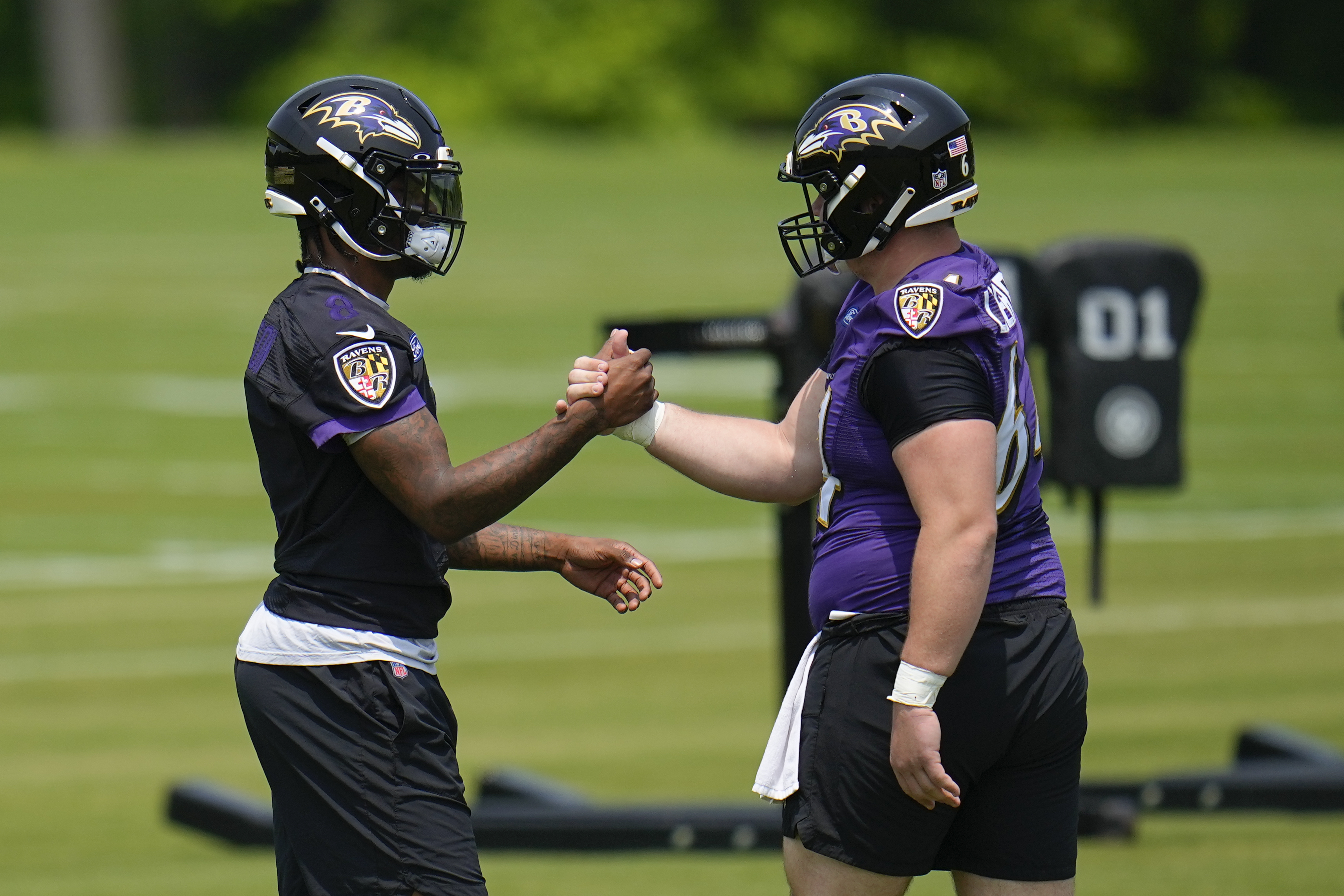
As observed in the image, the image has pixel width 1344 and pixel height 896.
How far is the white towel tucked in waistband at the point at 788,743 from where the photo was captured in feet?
Answer: 11.7

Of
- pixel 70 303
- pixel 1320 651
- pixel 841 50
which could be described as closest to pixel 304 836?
pixel 1320 651

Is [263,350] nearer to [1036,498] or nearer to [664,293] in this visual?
[1036,498]

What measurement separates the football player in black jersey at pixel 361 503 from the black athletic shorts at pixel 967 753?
0.61m

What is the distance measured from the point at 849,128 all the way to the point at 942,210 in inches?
8.6

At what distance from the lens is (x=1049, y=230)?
87.4 ft

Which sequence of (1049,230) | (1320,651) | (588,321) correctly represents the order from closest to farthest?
(1320,651), (588,321), (1049,230)

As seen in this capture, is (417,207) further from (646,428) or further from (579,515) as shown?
(579,515)

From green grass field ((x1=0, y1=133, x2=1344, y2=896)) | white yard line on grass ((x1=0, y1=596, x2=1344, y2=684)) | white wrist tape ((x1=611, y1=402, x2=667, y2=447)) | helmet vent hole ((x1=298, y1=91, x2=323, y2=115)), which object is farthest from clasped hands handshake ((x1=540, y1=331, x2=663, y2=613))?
white yard line on grass ((x1=0, y1=596, x2=1344, y2=684))

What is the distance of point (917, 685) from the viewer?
132 inches

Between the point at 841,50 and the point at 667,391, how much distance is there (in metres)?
32.5

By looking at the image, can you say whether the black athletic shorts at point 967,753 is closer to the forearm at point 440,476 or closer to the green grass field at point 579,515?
the forearm at point 440,476

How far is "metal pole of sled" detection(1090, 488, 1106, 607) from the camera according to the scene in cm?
670

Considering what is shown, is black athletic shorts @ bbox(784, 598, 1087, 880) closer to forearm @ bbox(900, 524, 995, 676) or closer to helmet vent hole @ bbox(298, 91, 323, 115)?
forearm @ bbox(900, 524, 995, 676)

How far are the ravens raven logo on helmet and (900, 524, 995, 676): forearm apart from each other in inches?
47.1
